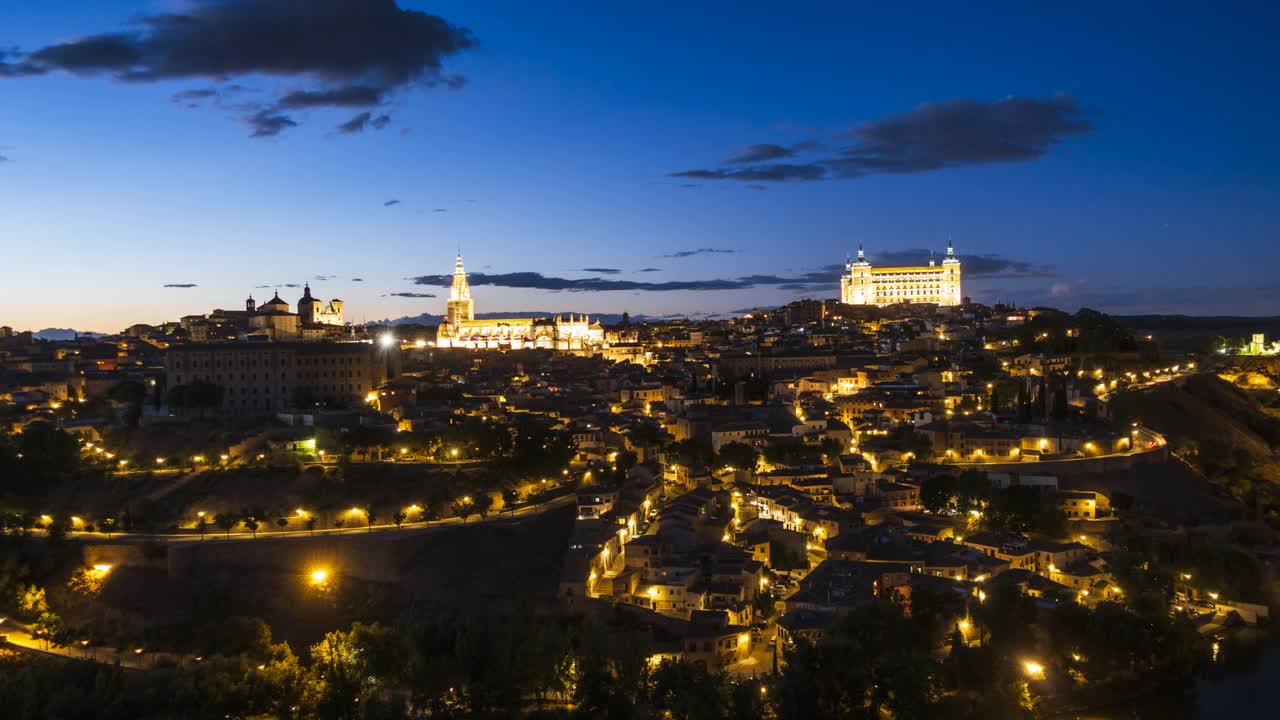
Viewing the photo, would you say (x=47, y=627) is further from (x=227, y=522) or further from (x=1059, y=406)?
(x=1059, y=406)

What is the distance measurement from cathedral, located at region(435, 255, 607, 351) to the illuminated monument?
79.6 feet

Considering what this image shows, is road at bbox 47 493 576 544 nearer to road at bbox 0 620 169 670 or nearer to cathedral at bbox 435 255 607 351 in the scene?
road at bbox 0 620 169 670

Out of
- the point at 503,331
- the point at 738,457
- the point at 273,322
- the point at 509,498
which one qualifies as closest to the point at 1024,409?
the point at 738,457

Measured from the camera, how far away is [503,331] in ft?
261

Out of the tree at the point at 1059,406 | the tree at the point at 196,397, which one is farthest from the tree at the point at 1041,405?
the tree at the point at 196,397

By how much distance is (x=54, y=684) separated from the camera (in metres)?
13.9

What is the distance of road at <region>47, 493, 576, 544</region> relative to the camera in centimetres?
2239

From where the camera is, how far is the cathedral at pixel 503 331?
7625 centimetres

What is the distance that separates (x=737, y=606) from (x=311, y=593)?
9455mm

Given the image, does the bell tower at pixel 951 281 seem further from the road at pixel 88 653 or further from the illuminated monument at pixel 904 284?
the road at pixel 88 653

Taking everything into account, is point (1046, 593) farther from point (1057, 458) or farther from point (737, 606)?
point (1057, 458)

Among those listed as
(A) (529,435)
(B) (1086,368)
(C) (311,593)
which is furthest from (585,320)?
(C) (311,593)

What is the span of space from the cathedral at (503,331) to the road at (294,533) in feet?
160

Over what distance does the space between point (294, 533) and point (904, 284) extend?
241ft
